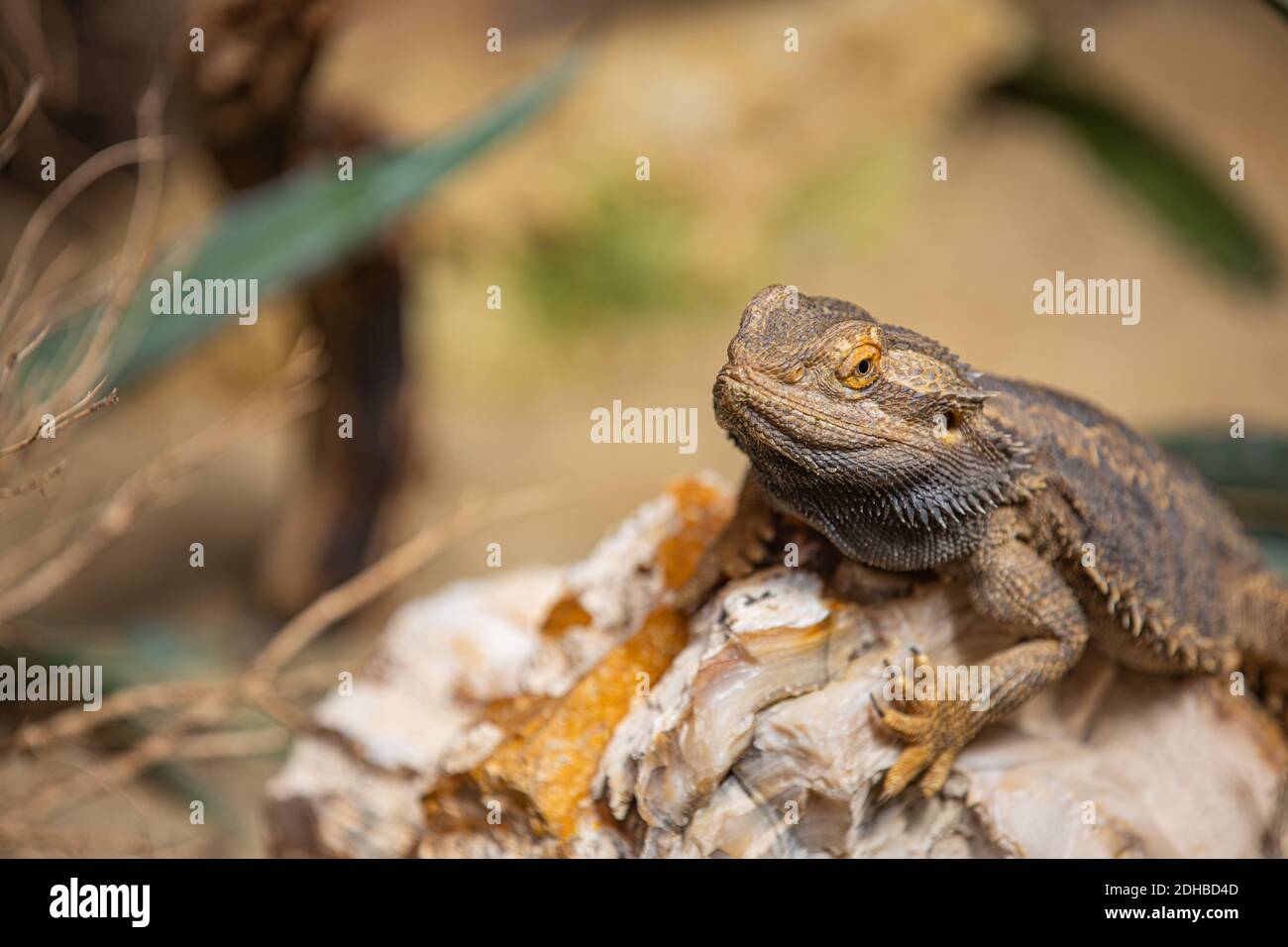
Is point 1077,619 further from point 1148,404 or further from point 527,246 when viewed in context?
point 527,246

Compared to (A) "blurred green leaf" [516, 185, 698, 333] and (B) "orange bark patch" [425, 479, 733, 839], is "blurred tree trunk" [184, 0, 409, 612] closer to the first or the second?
(A) "blurred green leaf" [516, 185, 698, 333]

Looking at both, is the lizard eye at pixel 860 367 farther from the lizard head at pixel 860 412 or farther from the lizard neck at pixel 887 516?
the lizard neck at pixel 887 516

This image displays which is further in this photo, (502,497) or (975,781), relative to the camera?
(502,497)

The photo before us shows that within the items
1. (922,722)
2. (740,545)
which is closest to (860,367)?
(740,545)

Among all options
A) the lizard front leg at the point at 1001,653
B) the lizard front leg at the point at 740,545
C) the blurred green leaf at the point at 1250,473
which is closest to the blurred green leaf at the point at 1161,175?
the blurred green leaf at the point at 1250,473

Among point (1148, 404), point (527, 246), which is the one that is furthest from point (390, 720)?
point (1148, 404)

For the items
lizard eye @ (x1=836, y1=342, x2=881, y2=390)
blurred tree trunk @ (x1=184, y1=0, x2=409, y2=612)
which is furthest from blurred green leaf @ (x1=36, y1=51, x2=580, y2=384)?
lizard eye @ (x1=836, y1=342, x2=881, y2=390)

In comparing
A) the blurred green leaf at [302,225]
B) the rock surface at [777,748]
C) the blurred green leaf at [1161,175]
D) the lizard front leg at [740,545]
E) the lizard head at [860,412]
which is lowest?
the rock surface at [777,748]
